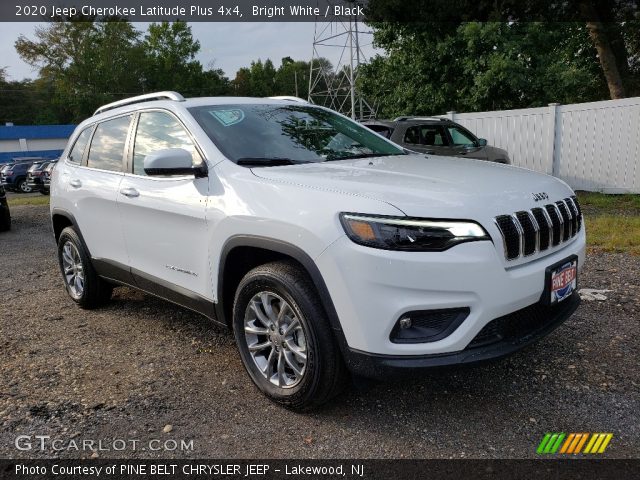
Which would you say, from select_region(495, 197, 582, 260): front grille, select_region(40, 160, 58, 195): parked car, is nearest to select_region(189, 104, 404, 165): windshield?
select_region(495, 197, 582, 260): front grille

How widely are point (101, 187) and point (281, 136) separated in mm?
1656

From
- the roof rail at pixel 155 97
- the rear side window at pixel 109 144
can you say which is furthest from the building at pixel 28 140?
the roof rail at pixel 155 97

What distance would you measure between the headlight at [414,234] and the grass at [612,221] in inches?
181

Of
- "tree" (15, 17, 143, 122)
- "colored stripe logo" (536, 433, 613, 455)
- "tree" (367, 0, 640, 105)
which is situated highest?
"tree" (15, 17, 143, 122)

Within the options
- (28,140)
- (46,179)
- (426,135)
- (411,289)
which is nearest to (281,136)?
(411,289)

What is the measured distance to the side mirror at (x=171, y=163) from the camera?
304cm

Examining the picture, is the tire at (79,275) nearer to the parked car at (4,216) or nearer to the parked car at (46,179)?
the parked car at (4,216)

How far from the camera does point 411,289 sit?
235cm

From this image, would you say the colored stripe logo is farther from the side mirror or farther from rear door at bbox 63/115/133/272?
rear door at bbox 63/115/133/272

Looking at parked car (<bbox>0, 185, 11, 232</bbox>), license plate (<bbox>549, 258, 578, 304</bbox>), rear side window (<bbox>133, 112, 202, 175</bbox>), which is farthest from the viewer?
parked car (<bbox>0, 185, 11, 232</bbox>)

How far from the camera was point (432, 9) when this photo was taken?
52.6 ft

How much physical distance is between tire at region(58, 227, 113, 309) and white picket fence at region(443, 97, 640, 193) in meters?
9.94

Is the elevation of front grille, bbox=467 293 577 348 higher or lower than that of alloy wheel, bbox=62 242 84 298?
higher

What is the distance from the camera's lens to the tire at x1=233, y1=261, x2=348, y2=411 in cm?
261
